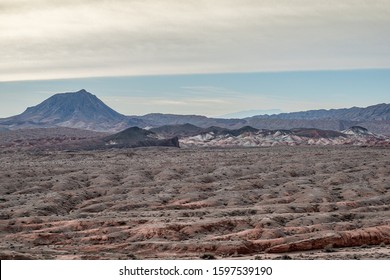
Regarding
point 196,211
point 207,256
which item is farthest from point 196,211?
point 207,256

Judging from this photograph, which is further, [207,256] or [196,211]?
[196,211]

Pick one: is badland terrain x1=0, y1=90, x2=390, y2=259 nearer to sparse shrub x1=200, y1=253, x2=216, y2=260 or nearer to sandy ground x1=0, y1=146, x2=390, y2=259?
sandy ground x1=0, y1=146, x2=390, y2=259

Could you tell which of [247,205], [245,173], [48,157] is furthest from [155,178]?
[48,157]

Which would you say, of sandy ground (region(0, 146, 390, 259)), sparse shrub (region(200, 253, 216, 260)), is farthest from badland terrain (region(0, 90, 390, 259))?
sparse shrub (region(200, 253, 216, 260))

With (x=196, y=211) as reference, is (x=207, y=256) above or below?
above

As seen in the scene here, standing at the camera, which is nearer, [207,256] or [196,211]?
[207,256]

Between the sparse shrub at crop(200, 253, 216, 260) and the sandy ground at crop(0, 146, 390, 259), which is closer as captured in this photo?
the sparse shrub at crop(200, 253, 216, 260)

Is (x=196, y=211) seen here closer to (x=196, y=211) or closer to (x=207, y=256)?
(x=196, y=211)

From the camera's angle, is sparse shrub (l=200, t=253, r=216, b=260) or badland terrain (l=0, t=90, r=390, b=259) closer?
sparse shrub (l=200, t=253, r=216, b=260)
